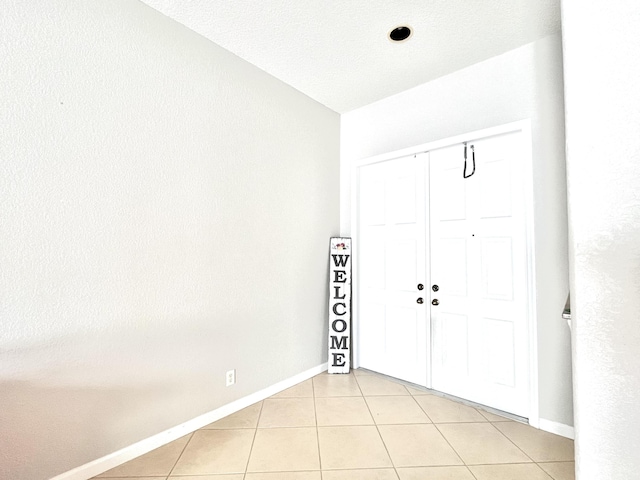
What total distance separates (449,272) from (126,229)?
2.54 metres

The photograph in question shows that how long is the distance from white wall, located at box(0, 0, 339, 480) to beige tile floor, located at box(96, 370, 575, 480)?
0.90 ft

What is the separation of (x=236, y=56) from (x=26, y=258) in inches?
80.6

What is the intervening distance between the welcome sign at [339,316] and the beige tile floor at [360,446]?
602mm

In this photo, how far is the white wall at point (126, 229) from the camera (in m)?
1.55

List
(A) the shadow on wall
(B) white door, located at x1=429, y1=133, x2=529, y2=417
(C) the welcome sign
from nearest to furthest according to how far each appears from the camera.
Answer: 1. (A) the shadow on wall
2. (B) white door, located at x1=429, y1=133, x2=529, y2=417
3. (C) the welcome sign

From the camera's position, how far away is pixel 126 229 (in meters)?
1.90

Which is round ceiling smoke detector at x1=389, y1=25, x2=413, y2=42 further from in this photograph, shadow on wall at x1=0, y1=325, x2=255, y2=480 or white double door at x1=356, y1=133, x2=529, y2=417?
shadow on wall at x1=0, y1=325, x2=255, y2=480

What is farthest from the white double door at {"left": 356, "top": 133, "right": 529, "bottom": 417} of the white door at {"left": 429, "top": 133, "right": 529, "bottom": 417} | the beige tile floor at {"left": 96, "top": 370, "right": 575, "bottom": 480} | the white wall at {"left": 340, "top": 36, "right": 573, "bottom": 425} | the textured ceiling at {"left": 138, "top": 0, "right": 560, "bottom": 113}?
the textured ceiling at {"left": 138, "top": 0, "right": 560, "bottom": 113}

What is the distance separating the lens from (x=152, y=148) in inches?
79.8

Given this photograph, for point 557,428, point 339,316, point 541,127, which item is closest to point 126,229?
point 339,316

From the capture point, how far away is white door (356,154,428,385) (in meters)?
2.94

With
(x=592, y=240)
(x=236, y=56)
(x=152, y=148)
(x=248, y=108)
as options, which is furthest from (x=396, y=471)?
(x=236, y=56)

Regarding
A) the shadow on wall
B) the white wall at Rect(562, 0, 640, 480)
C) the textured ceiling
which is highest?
the textured ceiling

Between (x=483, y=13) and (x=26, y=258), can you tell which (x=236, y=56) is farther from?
(x=26, y=258)
